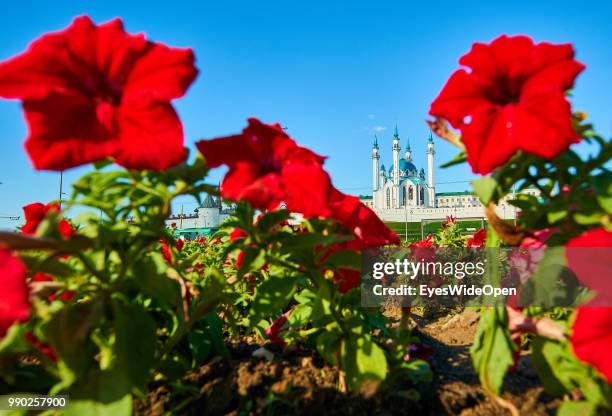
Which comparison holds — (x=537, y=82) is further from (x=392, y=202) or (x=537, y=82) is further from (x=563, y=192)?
(x=392, y=202)

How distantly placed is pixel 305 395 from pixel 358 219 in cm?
50

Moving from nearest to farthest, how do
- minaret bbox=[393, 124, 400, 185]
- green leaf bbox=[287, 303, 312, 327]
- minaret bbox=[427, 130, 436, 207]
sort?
green leaf bbox=[287, 303, 312, 327] → minaret bbox=[427, 130, 436, 207] → minaret bbox=[393, 124, 400, 185]

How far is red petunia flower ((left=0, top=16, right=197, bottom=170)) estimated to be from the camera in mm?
787

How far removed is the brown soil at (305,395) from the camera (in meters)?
1.10

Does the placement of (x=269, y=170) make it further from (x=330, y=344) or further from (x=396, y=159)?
(x=396, y=159)

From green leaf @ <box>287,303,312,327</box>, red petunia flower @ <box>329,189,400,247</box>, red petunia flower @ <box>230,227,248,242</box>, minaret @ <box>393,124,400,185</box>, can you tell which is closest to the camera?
red petunia flower @ <box>329,189,400,247</box>

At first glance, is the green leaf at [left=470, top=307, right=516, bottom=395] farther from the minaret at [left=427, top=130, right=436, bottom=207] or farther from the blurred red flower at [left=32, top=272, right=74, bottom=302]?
the minaret at [left=427, top=130, right=436, bottom=207]

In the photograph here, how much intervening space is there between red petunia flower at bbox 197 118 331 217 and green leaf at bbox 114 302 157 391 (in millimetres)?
328

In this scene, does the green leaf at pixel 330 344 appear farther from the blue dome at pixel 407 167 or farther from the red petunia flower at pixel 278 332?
the blue dome at pixel 407 167

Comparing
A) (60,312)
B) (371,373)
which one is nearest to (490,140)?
(371,373)

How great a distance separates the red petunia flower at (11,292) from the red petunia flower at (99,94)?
19 cm

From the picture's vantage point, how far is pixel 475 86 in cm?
98

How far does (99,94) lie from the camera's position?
2.97ft

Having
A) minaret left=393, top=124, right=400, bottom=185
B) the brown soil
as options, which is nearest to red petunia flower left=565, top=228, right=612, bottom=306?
the brown soil
